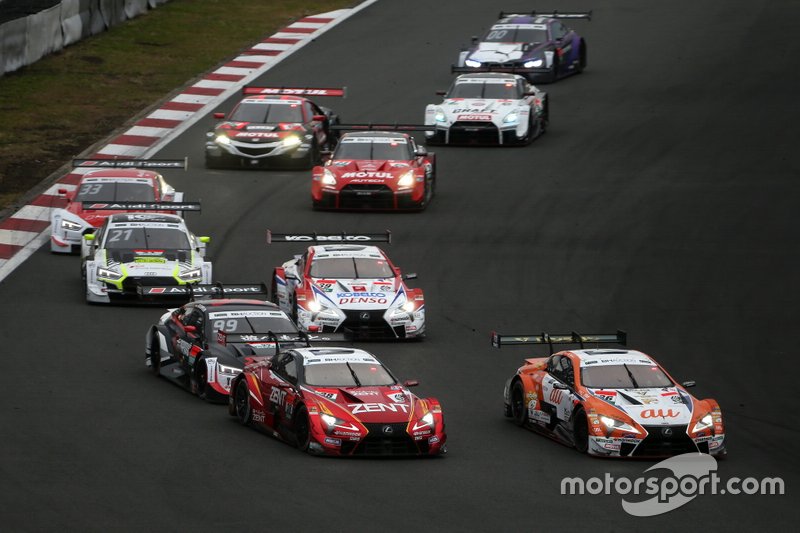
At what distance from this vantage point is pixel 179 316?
22.9m

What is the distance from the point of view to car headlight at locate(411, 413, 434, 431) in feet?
60.1

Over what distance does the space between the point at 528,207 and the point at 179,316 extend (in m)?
11.5

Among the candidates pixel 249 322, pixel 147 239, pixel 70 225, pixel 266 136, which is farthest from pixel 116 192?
pixel 249 322

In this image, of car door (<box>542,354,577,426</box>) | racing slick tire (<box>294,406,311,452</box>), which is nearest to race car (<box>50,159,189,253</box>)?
car door (<box>542,354,577,426</box>)

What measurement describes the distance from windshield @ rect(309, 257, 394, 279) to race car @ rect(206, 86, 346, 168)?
971 cm

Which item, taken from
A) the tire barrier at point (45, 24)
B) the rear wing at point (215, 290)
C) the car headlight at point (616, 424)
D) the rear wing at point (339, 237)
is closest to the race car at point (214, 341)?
the rear wing at point (215, 290)

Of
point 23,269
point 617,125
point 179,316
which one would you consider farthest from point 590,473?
point 617,125

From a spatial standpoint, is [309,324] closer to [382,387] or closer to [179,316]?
[179,316]

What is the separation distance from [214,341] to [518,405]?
4098 mm

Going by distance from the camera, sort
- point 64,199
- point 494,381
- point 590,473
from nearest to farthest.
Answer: point 590,473 < point 494,381 < point 64,199

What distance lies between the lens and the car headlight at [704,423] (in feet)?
61.2

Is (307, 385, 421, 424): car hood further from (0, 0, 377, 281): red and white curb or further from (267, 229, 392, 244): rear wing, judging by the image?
(0, 0, 377, 281): red and white curb

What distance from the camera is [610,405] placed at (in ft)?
62.2

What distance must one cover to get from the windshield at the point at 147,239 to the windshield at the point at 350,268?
326 centimetres
